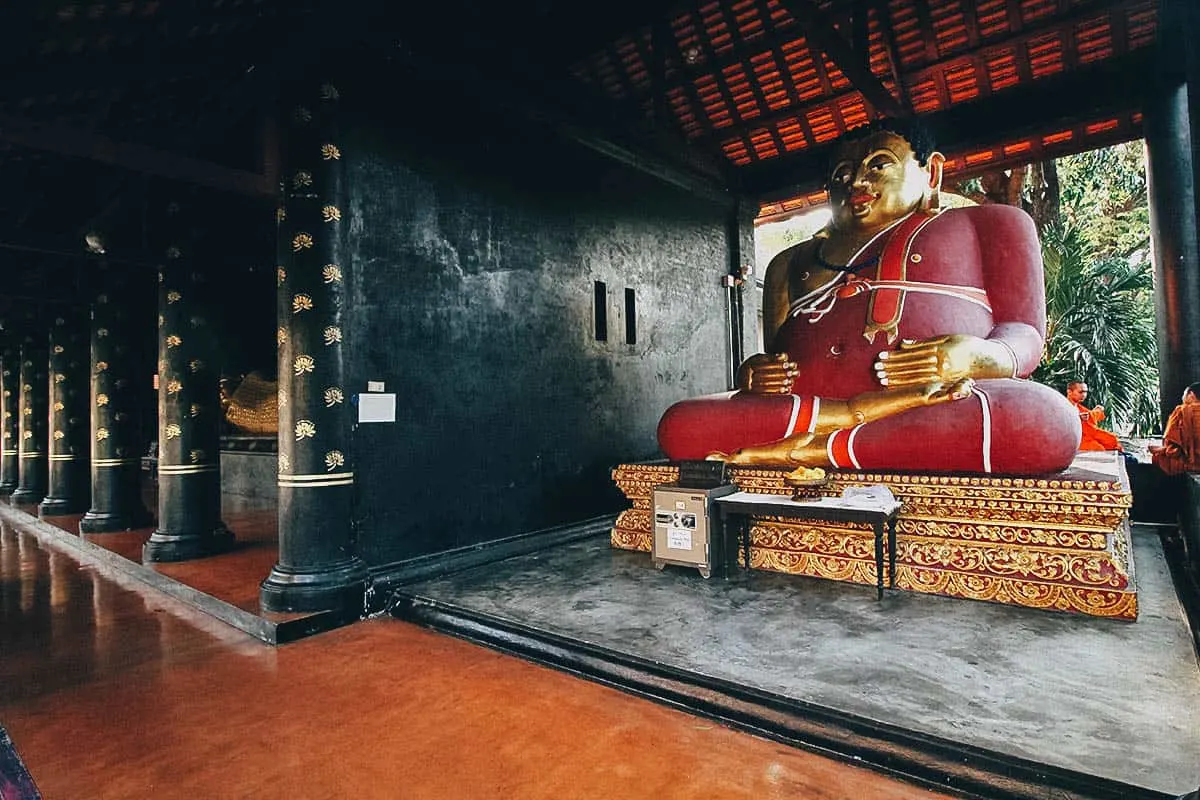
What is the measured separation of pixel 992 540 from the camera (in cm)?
293

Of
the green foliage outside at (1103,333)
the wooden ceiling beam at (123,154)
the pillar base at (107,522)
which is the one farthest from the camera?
the green foliage outside at (1103,333)

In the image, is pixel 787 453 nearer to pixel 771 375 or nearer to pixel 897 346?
pixel 771 375

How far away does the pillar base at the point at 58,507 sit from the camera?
7469 mm

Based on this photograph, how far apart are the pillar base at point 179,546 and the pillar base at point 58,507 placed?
3.94 meters

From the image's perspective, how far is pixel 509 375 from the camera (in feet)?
14.5

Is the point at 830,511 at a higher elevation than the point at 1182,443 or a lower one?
lower

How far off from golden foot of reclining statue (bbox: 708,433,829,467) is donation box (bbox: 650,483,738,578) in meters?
0.28

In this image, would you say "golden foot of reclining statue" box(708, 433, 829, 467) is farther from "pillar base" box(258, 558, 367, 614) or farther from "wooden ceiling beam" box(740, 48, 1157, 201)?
"wooden ceiling beam" box(740, 48, 1157, 201)

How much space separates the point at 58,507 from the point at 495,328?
674cm

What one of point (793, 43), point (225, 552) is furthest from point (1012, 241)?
point (225, 552)

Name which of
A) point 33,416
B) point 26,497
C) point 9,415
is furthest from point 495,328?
point 9,415

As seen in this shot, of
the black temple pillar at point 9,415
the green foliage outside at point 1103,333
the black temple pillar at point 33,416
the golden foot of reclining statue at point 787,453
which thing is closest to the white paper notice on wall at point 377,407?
the golden foot of reclining statue at point 787,453

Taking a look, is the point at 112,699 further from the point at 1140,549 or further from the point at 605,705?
the point at 1140,549

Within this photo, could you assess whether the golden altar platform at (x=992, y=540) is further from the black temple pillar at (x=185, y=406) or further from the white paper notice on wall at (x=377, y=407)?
the black temple pillar at (x=185, y=406)
